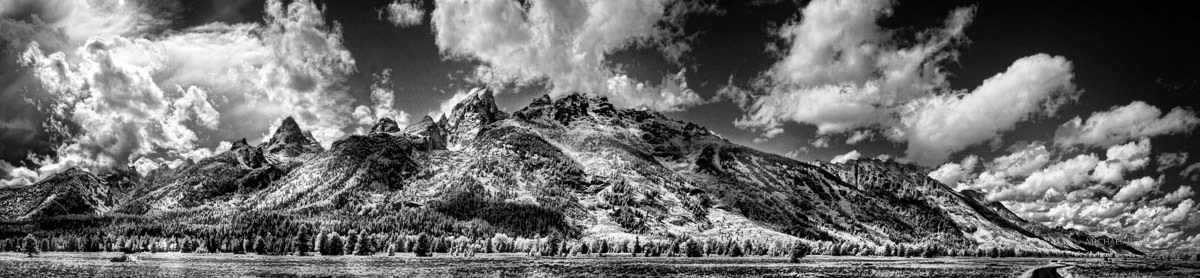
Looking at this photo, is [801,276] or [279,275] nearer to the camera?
[279,275]

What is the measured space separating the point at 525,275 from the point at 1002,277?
127303 mm

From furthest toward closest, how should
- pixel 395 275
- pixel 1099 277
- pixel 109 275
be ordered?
pixel 1099 277 < pixel 395 275 < pixel 109 275

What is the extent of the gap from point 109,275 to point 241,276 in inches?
1051

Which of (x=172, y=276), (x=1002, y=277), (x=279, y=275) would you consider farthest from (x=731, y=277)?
(x=172, y=276)

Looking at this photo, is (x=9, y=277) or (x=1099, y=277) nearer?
(x=9, y=277)

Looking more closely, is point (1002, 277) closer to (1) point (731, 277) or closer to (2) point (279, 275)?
(1) point (731, 277)

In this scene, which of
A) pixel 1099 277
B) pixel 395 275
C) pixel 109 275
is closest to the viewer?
pixel 109 275

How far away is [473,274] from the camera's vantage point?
526 feet

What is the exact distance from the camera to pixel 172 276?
474 feet

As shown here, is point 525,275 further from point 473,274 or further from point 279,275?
point 279,275

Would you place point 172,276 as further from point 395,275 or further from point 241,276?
point 395,275

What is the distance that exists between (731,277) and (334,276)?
9223cm

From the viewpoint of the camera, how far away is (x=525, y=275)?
160625mm

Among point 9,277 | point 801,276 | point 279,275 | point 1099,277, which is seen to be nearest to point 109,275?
point 9,277
